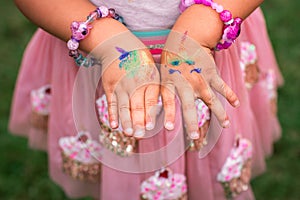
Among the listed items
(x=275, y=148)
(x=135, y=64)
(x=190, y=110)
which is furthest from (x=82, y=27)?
(x=275, y=148)

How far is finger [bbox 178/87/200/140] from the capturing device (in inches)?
33.9

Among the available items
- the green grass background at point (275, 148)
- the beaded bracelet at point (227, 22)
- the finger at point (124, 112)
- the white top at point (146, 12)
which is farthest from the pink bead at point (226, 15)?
the green grass background at point (275, 148)

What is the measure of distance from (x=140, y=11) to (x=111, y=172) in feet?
1.11

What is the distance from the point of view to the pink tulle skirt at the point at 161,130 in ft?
3.70

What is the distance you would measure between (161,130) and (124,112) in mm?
230

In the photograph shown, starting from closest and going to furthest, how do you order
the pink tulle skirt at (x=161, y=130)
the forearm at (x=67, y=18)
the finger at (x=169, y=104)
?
1. the finger at (x=169, y=104)
2. the forearm at (x=67, y=18)
3. the pink tulle skirt at (x=161, y=130)

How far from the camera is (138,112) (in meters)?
0.86

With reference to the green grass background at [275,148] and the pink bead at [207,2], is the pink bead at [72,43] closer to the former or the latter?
the pink bead at [207,2]

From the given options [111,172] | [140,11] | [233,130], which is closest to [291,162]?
[233,130]

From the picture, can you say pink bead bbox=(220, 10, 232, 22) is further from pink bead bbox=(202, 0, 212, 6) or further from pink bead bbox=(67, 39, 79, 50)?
pink bead bbox=(67, 39, 79, 50)

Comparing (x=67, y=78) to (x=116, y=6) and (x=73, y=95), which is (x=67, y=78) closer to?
(x=73, y=95)

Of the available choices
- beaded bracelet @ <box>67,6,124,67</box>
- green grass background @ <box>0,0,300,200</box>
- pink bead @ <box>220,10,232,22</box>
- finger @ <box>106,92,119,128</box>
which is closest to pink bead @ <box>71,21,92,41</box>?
beaded bracelet @ <box>67,6,124,67</box>

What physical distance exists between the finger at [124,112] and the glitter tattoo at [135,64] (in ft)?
0.12

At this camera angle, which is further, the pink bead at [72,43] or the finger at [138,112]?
the pink bead at [72,43]
